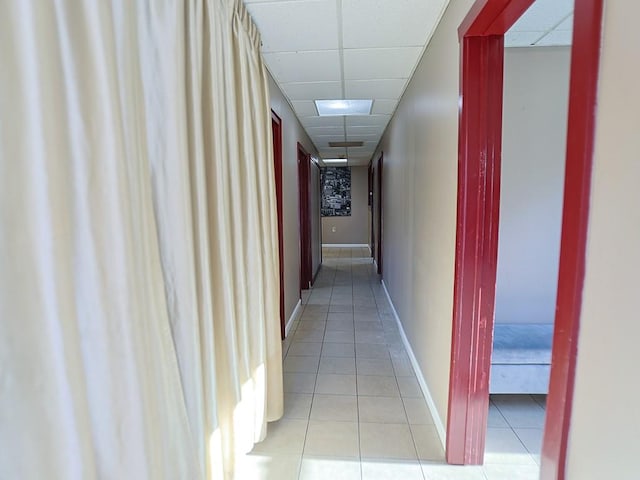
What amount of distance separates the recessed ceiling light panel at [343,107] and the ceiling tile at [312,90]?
0.22 m

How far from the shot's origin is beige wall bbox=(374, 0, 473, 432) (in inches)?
69.2

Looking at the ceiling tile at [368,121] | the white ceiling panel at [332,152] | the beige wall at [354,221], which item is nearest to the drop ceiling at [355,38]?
the ceiling tile at [368,121]

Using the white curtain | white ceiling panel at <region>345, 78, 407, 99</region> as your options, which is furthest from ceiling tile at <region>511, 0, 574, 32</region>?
the white curtain

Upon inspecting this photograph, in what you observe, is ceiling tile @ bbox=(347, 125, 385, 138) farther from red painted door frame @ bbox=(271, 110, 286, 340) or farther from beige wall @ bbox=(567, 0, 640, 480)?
beige wall @ bbox=(567, 0, 640, 480)

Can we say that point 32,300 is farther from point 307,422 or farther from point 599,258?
point 307,422

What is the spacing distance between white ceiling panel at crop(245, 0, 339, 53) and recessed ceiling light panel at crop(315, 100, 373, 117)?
1.29 metres

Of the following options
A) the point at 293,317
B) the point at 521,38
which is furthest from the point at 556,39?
the point at 293,317

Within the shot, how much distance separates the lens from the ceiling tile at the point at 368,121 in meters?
4.21

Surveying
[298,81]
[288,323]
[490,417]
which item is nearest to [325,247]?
[288,323]

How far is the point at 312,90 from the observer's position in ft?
10.3

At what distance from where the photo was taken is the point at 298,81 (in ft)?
9.57

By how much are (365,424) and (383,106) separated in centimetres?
302

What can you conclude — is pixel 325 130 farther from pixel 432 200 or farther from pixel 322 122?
pixel 432 200

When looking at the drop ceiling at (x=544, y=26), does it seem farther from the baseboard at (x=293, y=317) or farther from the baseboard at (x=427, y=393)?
the baseboard at (x=293, y=317)
